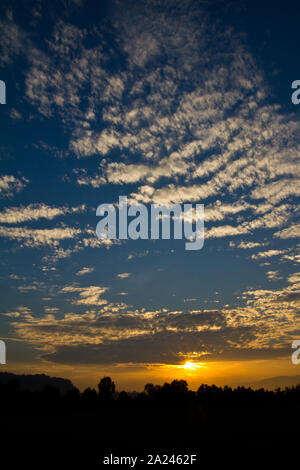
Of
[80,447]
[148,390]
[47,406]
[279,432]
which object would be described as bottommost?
[148,390]

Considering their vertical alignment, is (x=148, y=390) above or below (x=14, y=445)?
below

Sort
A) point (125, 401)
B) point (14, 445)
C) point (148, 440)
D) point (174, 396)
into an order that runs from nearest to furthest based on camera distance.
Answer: point (14, 445), point (148, 440), point (125, 401), point (174, 396)

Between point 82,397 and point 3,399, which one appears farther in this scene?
point 82,397

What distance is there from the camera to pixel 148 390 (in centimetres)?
18200

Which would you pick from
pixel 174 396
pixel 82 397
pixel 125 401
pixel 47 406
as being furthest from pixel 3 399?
pixel 174 396

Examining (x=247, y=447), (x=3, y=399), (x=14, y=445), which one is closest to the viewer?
(x=247, y=447)

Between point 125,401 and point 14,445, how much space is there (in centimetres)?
11352

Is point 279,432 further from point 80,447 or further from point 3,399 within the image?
point 3,399

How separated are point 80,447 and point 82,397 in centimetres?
12405

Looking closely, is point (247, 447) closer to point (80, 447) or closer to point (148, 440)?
point (148, 440)
